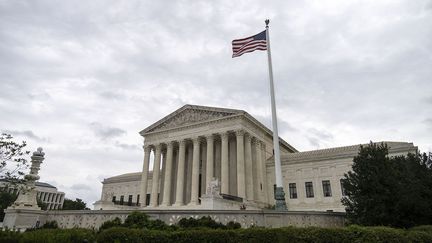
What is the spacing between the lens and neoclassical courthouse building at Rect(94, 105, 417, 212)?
148ft

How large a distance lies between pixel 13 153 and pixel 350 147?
4462cm

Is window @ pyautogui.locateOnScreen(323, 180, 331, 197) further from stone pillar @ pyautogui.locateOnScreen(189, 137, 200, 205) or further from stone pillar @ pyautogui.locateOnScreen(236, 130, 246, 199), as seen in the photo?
stone pillar @ pyautogui.locateOnScreen(189, 137, 200, 205)

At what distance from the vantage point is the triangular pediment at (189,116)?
48.2 metres

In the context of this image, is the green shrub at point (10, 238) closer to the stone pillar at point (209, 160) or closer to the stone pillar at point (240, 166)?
the stone pillar at point (240, 166)

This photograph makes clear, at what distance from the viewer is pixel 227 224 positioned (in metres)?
17.1

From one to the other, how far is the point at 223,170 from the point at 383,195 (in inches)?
1080

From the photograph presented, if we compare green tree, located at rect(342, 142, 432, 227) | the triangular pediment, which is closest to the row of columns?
the triangular pediment

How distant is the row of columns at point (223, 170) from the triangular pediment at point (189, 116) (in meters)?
3.01

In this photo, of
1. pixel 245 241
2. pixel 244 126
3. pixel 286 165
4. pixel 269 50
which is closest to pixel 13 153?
pixel 245 241

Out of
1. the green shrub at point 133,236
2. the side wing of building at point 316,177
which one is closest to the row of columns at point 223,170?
the side wing of building at point 316,177

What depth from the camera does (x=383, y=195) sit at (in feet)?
62.8

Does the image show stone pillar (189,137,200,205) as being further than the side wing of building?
No

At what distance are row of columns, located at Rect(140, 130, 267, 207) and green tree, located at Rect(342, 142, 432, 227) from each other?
23.1 metres

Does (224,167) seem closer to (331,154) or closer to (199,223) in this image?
(331,154)
